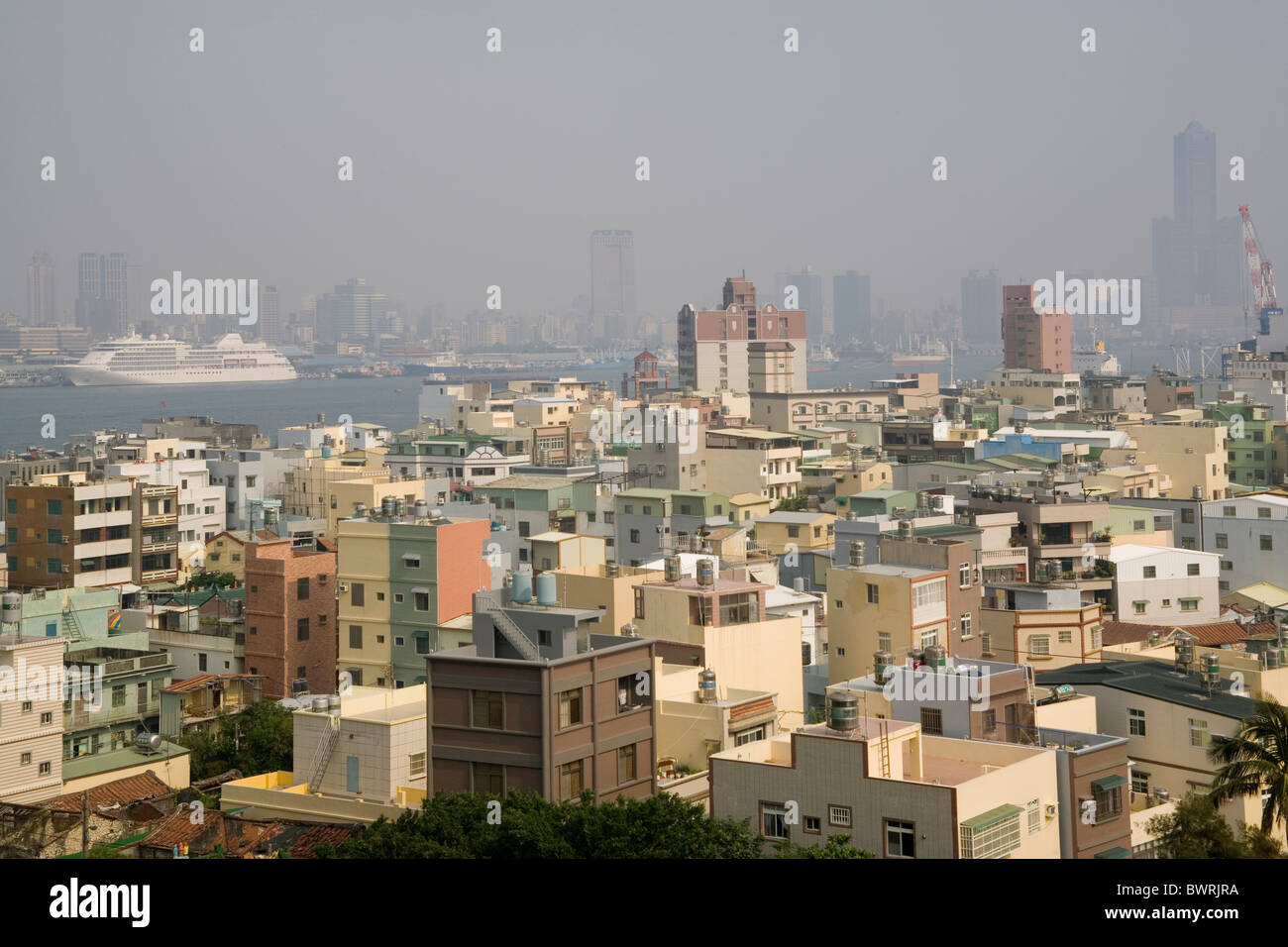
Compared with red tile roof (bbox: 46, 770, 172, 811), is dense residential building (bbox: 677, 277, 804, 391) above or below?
above

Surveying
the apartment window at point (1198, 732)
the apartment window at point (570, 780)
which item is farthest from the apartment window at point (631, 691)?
the apartment window at point (1198, 732)

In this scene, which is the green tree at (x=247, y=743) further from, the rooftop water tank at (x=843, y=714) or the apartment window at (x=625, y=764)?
the rooftop water tank at (x=843, y=714)

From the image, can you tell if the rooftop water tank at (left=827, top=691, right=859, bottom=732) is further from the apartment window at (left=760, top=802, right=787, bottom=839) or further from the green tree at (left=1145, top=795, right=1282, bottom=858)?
the green tree at (left=1145, top=795, right=1282, bottom=858)

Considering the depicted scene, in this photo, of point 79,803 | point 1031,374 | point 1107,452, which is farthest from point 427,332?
point 79,803

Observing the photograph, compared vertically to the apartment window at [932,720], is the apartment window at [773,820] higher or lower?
lower

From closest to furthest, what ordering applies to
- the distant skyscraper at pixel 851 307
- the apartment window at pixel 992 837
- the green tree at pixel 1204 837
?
the apartment window at pixel 992 837, the green tree at pixel 1204 837, the distant skyscraper at pixel 851 307

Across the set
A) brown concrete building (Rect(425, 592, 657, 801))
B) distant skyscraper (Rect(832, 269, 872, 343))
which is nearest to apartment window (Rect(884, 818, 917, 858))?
brown concrete building (Rect(425, 592, 657, 801))

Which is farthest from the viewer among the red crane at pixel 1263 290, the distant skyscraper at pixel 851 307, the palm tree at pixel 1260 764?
the distant skyscraper at pixel 851 307
